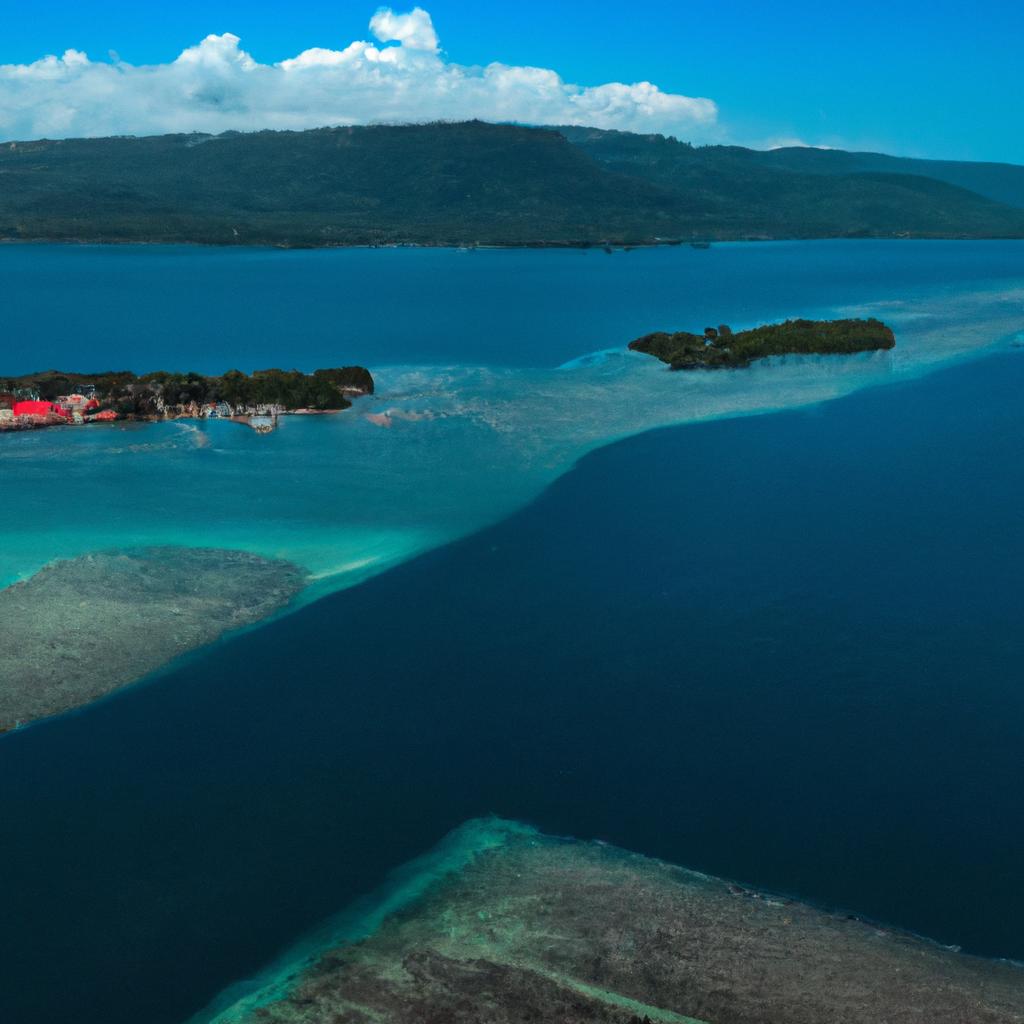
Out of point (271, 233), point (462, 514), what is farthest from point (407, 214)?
point (462, 514)

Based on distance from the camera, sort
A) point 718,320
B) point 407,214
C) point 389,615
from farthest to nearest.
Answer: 1. point 407,214
2. point 718,320
3. point 389,615

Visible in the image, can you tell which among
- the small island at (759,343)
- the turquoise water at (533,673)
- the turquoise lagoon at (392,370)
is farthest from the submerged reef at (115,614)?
the small island at (759,343)

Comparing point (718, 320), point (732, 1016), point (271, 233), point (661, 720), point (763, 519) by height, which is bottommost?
point (732, 1016)

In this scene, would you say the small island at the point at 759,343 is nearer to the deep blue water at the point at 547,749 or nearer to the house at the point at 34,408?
the deep blue water at the point at 547,749

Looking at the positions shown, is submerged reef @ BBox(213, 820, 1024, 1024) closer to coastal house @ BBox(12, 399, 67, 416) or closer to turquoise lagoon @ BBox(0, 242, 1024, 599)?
turquoise lagoon @ BBox(0, 242, 1024, 599)

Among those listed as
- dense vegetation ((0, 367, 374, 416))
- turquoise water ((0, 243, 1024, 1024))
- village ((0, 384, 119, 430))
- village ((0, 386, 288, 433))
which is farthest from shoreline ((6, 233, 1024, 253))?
village ((0, 384, 119, 430))

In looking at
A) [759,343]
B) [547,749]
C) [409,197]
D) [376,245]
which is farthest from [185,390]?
[409,197]

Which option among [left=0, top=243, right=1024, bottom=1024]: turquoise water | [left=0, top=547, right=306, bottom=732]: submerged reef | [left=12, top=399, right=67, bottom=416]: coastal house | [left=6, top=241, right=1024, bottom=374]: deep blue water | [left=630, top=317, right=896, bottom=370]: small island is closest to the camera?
[left=0, top=243, right=1024, bottom=1024]: turquoise water

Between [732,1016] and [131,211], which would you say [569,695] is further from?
[131,211]
